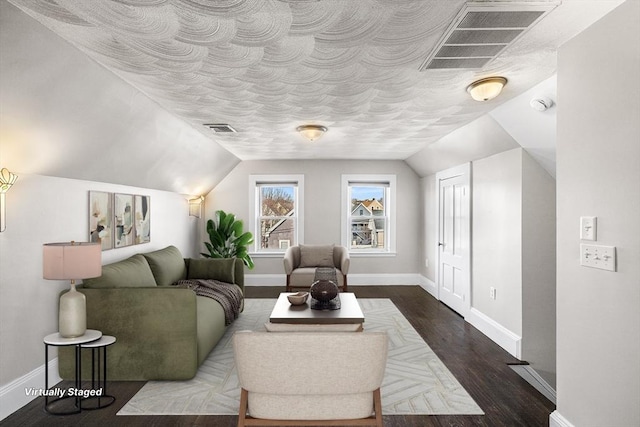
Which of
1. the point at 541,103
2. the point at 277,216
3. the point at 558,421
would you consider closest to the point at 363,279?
the point at 277,216

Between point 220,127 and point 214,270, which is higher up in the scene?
point 220,127

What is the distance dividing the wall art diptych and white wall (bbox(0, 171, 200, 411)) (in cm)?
15

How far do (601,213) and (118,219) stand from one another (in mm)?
4168

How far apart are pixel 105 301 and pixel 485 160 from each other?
13.3 feet

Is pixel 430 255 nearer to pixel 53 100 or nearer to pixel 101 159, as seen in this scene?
pixel 101 159

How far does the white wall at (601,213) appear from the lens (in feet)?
5.78

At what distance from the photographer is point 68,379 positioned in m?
3.09

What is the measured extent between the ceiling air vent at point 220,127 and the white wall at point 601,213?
3.08 metres

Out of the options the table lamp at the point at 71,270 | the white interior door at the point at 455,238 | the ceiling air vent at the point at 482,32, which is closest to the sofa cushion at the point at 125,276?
the table lamp at the point at 71,270

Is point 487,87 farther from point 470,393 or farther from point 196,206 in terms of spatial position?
Answer: point 196,206

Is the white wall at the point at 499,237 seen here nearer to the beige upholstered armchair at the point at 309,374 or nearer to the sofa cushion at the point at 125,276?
the beige upholstered armchair at the point at 309,374

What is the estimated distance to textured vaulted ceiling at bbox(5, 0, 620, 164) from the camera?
1824 millimetres

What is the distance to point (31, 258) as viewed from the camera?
2.86m

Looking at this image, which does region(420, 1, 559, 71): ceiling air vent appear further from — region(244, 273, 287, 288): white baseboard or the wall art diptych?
region(244, 273, 287, 288): white baseboard
